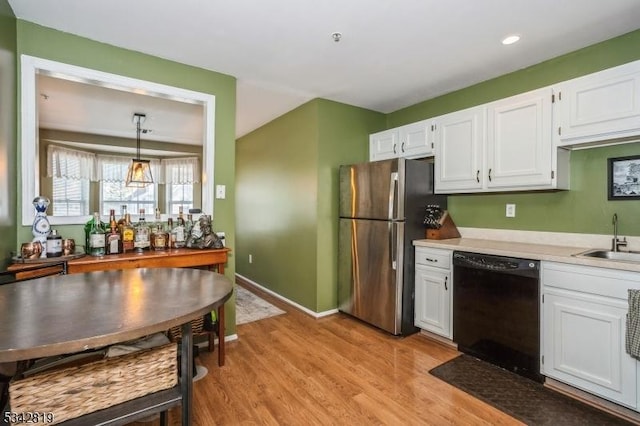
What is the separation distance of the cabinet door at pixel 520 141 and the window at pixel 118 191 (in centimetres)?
290

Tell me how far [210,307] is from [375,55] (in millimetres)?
2223

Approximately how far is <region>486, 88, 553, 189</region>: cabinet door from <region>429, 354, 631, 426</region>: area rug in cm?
141

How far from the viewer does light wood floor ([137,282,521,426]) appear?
1.76m

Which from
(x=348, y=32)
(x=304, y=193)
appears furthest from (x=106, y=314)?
(x=304, y=193)

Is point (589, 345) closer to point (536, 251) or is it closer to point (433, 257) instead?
point (536, 251)

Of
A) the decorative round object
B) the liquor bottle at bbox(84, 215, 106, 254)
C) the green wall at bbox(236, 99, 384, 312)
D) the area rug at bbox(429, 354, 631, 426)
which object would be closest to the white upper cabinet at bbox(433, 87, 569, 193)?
the green wall at bbox(236, 99, 384, 312)

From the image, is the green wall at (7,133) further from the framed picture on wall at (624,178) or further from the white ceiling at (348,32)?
the framed picture on wall at (624,178)

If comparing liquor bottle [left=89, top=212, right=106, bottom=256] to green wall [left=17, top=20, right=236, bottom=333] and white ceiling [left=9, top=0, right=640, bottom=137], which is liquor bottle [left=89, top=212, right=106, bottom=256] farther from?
white ceiling [left=9, top=0, right=640, bottom=137]

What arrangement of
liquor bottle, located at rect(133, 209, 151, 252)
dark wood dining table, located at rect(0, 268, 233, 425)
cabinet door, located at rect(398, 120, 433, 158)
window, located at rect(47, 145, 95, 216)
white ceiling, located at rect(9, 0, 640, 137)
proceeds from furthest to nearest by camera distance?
cabinet door, located at rect(398, 120, 433, 158)
liquor bottle, located at rect(133, 209, 151, 252)
window, located at rect(47, 145, 95, 216)
white ceiling, located at rect(9, 0, 640, 137)
dark wood dining table, located at rect(0, 268, 233, 425)

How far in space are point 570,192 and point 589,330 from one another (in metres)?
1.06

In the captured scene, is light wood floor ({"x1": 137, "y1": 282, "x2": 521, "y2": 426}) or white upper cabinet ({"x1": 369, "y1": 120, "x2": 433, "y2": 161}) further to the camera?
white upper cabinet ({"x1": 369, "y1": 120, "x2": 433, "y2": 161})

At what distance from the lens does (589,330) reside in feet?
6.02

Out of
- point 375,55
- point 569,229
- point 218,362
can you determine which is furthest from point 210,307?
point 569,229

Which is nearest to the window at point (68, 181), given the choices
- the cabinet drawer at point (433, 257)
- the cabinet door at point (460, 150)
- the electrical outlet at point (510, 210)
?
the cabinet drawer at point (433, 257)
